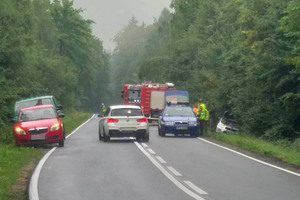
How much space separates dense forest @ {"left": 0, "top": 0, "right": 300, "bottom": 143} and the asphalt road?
697 cm

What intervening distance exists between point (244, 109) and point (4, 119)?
41.0ft

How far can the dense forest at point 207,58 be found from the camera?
3422 centimetres

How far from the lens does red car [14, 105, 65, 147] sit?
27.2 metres

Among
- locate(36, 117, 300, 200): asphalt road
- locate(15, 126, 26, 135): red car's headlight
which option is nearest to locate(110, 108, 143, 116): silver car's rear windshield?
locate(15, 126, 26, 135): red car's headlight

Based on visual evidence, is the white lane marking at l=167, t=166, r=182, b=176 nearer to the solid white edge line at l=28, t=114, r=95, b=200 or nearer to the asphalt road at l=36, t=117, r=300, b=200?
the asphalt road at l=36, t=117, r=300, b=200

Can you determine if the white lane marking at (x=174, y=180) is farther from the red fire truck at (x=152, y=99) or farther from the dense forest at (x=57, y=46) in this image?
the red fire truck at (x=152, y=99)

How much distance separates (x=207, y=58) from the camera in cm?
6094

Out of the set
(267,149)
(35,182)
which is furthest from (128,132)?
(35,182)

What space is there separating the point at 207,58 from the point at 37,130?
115 ft

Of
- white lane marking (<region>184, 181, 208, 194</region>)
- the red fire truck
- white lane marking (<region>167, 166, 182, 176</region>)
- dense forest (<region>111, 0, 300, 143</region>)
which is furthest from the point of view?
the red fire truck

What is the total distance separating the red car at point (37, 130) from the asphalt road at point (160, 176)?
164 cm

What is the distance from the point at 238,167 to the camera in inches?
771

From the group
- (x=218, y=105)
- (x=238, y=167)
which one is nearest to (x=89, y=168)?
(x=238, y=167)

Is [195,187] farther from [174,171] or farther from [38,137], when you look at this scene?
[38,137]
